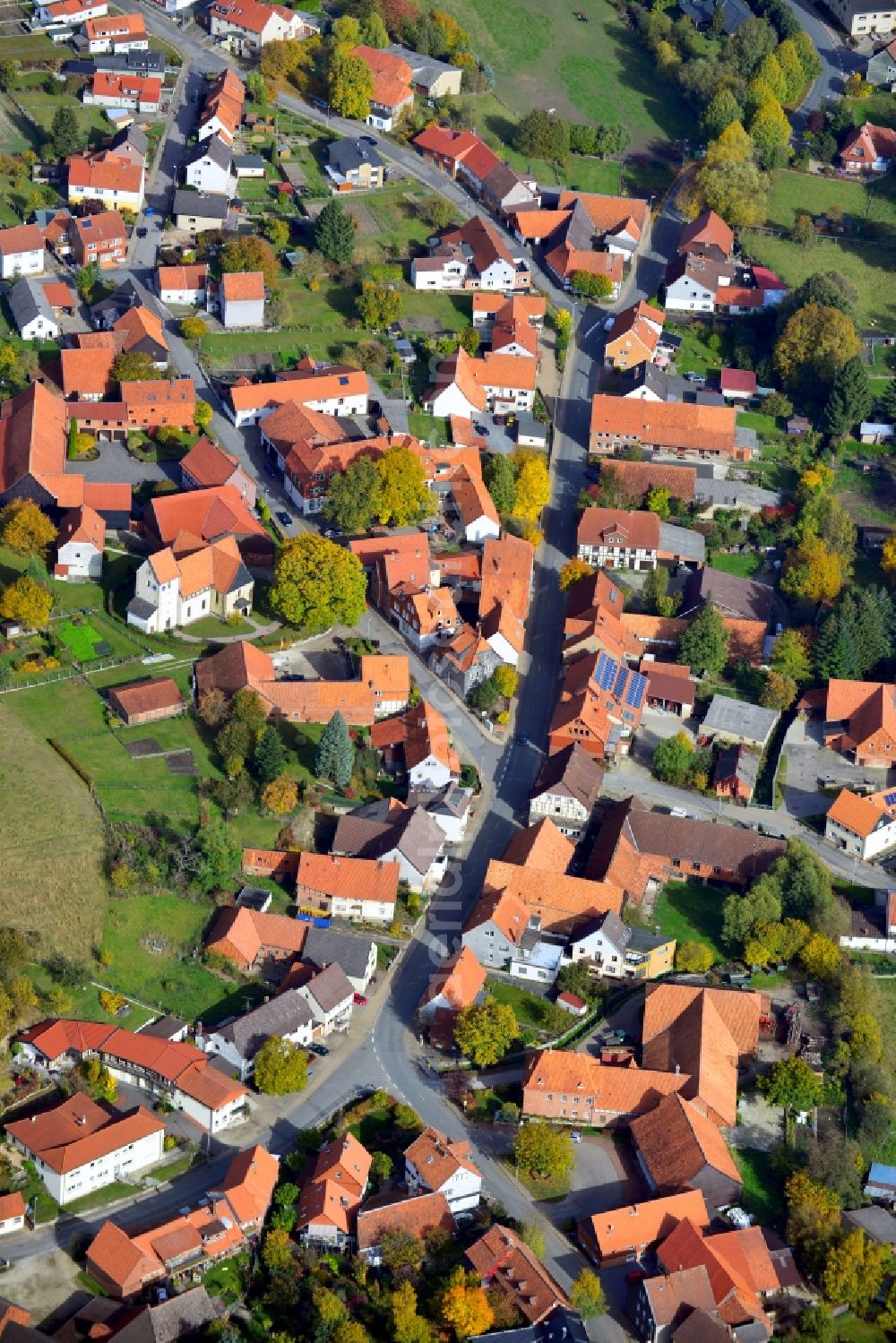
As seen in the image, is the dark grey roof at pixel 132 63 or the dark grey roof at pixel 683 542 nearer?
the dark grey roof at pixel 683 542

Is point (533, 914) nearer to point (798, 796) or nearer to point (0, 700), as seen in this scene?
point (798, 796)

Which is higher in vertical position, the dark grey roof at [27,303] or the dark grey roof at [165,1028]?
the dark grey roof at [27,303]

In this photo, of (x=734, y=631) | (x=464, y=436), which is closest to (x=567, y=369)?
(x=464, y=436)

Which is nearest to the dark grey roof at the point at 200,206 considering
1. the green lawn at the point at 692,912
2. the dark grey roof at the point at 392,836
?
the dark grey roof at the point at 392,836

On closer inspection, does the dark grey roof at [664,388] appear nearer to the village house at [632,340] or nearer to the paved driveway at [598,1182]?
the village house at [632,340]

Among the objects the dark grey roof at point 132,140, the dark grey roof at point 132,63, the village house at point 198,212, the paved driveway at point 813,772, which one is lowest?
the paved driveway at point 813,772

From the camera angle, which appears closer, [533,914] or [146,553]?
[533,914]
